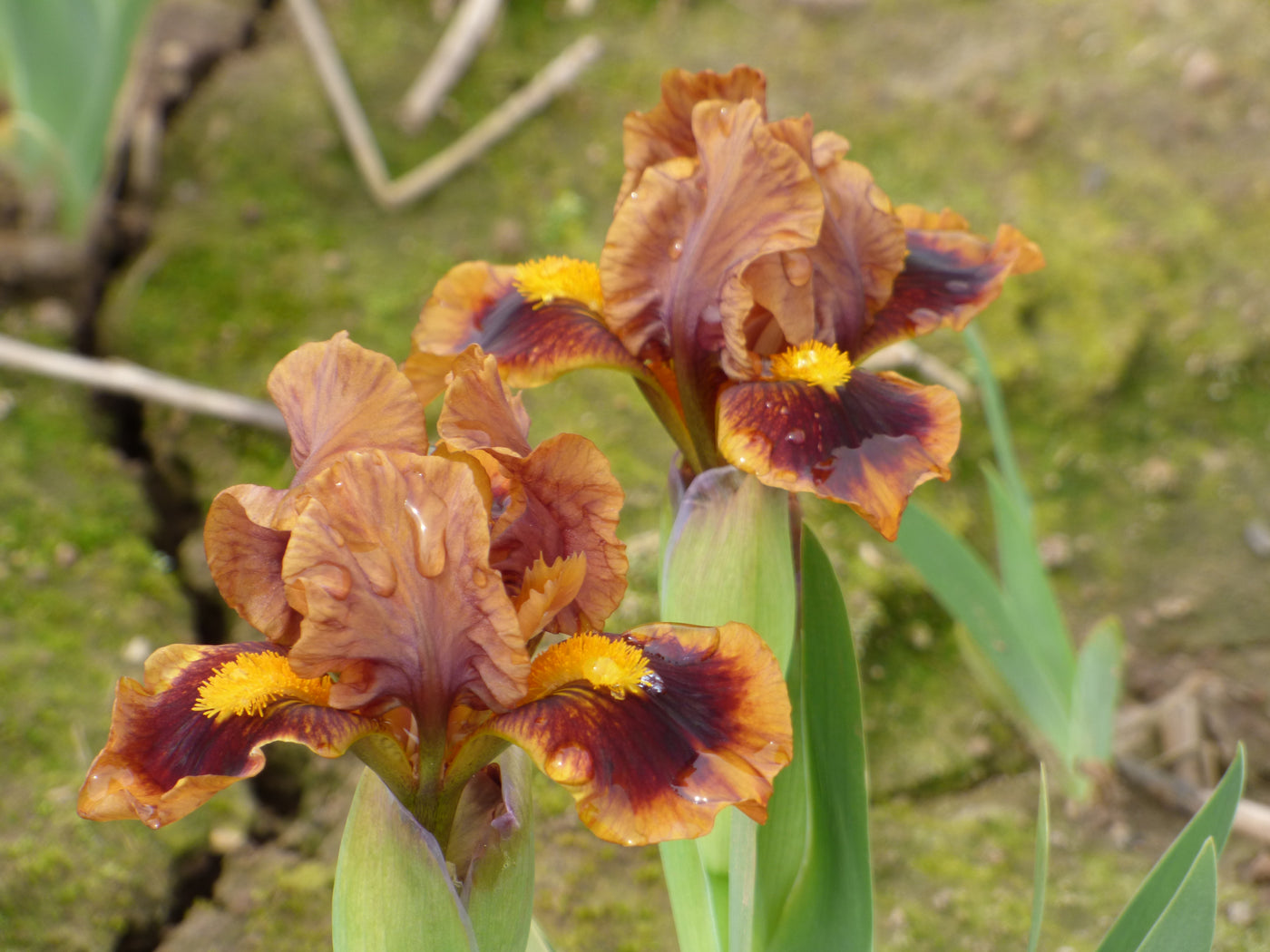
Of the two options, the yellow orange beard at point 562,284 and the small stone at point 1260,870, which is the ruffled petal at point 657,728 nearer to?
the yellow orange beard at point 562,284

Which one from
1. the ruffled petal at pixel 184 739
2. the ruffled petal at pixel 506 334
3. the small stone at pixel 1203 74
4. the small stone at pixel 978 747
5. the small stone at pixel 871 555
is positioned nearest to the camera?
the ruffled petal at pixel 184 739

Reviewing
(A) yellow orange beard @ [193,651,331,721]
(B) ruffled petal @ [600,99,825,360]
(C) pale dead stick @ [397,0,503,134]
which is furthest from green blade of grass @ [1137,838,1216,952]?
(C) pale dead stick @ [397,0,503,134]

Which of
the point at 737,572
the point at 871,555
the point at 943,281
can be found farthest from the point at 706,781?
the point at 871,555

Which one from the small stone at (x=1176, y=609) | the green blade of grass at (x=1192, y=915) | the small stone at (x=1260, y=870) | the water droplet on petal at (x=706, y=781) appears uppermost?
the green blade of grass at (x=1192, y=915)

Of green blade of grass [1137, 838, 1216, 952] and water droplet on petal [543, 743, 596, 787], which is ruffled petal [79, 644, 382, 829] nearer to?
water droplet on petal [543, 743, 596, 787]

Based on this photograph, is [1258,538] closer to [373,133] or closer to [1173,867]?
[1173,867]

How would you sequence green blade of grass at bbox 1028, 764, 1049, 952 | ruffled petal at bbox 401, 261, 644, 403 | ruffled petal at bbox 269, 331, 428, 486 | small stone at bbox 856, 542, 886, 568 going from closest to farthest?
ruffled petal at bbox 269, 331, 428, 486, green blade of grass at bbox 1028, 764, 1049, 952, ruffled petal at bbox 401, 261, 644, 403, small stone at bbox 856, 542, 886, 568

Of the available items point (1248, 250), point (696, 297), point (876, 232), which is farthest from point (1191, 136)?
point (696, 297)

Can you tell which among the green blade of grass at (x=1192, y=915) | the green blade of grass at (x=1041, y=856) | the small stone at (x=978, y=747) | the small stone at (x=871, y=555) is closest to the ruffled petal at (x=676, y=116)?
the green blade of grass at (x=1041, y=856)
